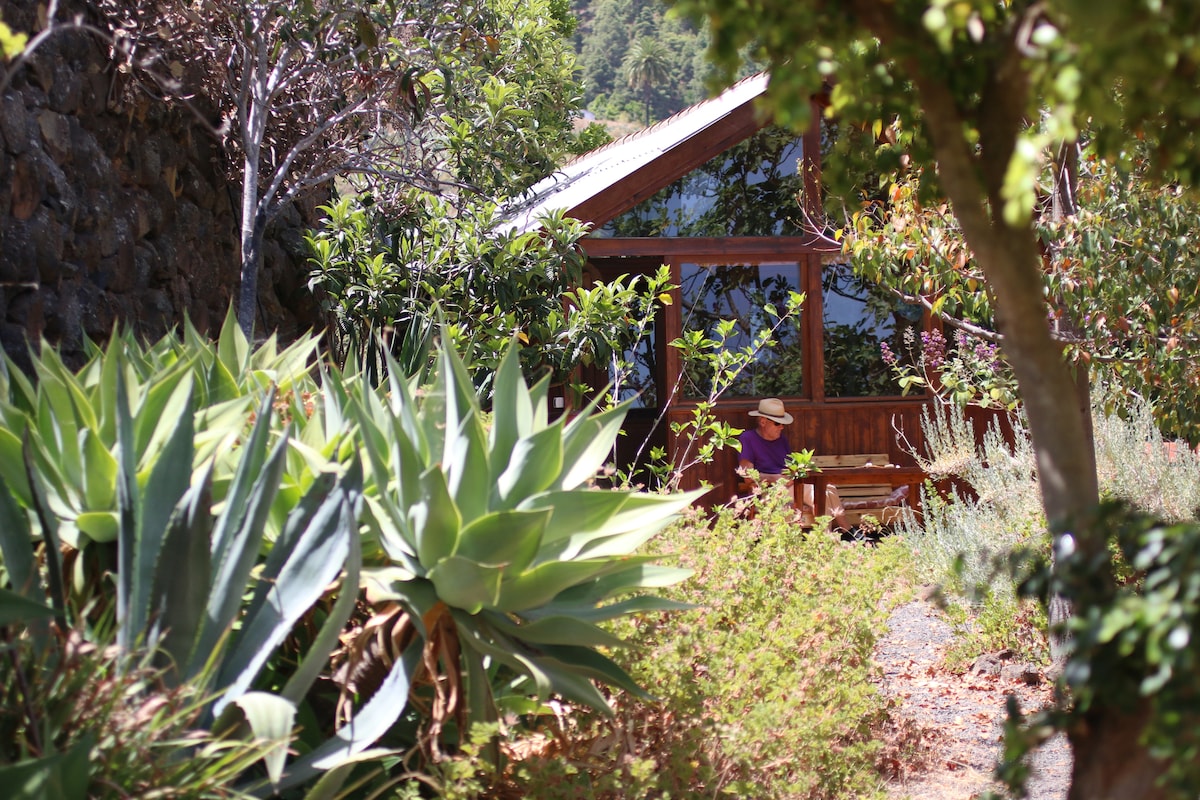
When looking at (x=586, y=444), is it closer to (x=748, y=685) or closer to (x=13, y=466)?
(x=748, y=685)


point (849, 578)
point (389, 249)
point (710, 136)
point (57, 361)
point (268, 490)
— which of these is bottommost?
point (849, 578)

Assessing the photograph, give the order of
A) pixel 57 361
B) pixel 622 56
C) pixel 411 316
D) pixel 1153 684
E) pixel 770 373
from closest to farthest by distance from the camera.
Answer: pixel 1153 684 < pixel 57 361 < pixel 411 316 < pixel 770 373 < pixel 622 56

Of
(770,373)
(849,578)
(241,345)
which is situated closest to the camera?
(241,345)

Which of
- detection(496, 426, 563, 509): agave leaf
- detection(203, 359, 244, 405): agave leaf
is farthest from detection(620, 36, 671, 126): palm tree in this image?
detection(496, 426, 563, 509): agave leaf

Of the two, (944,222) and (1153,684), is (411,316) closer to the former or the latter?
(944,222)

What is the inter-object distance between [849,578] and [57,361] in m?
3.22

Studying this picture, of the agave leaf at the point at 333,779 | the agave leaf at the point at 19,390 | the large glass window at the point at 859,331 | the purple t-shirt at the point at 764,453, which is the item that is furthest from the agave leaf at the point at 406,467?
the large glass window at the point at 859,331

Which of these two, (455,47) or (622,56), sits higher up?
(622,56)

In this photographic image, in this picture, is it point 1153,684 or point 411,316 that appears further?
point 411,316

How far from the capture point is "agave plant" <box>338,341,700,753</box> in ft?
8.63

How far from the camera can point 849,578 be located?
15.1 ft

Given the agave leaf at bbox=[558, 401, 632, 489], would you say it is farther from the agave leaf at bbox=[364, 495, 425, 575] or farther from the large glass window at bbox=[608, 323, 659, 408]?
the large glass window at bbox=[608, 323, 659, 408]

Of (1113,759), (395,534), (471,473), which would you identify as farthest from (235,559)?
(1113,759)

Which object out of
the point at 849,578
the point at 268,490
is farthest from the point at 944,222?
the point at 268,490
